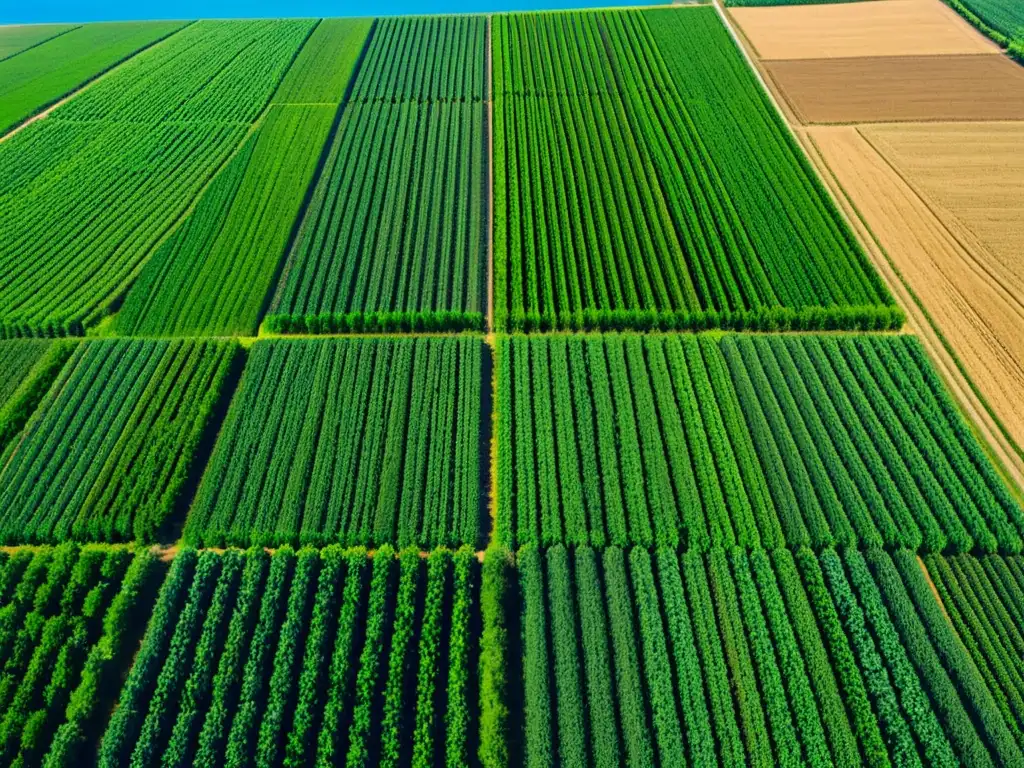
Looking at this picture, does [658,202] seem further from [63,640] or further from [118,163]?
[118,163]

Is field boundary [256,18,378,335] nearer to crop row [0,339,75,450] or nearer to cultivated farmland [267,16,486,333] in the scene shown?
cultivated farmland [267,16,486,333]

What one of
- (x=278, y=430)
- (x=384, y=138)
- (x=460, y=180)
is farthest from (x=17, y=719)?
(x=384, y=138)

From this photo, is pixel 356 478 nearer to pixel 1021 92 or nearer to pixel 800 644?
pixel 800 644

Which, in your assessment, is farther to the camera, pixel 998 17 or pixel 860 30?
pixel 860 30

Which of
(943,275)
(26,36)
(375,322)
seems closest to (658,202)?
(943,275)

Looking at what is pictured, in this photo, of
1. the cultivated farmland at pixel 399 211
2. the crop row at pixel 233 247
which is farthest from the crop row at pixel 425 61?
the crop row at pixel 233 247

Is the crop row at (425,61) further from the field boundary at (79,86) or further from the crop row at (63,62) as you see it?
the crop row at (63,62)

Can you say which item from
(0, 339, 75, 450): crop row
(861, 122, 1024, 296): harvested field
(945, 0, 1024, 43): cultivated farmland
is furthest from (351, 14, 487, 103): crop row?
(945, 0, 1024, 43): cultivated farmland
